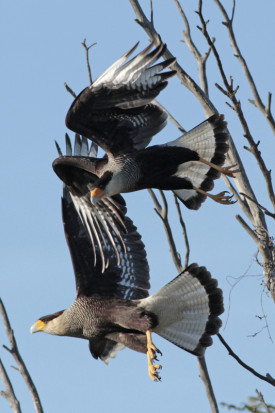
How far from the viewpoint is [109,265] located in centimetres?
678

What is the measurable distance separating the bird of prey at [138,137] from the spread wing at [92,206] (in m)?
0.10

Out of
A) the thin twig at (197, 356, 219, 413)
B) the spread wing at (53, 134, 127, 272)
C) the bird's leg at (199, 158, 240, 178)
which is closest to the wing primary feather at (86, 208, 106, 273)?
the spread wing at (53, 134, 127, 272)

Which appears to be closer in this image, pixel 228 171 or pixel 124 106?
pixel 124 106

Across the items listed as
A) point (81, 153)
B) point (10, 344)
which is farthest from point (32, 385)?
point (81, 153)

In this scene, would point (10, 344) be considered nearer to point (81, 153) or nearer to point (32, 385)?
point (32, 385)

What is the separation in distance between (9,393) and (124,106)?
6.89ft

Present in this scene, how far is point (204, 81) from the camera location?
20.4 ft

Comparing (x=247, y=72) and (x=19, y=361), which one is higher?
(x=247, y=72)

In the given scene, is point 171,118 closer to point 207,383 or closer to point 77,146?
point 77,146

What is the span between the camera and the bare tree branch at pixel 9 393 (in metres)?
4.82

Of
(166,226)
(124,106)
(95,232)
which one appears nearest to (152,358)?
(166,226)

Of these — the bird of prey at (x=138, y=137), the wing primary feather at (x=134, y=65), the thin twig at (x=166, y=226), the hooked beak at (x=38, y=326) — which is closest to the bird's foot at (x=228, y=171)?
the bird of prey at (x=138, y=137)

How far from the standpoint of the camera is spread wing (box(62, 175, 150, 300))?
666 cm

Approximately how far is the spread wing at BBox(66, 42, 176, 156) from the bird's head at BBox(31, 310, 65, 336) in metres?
1.26
